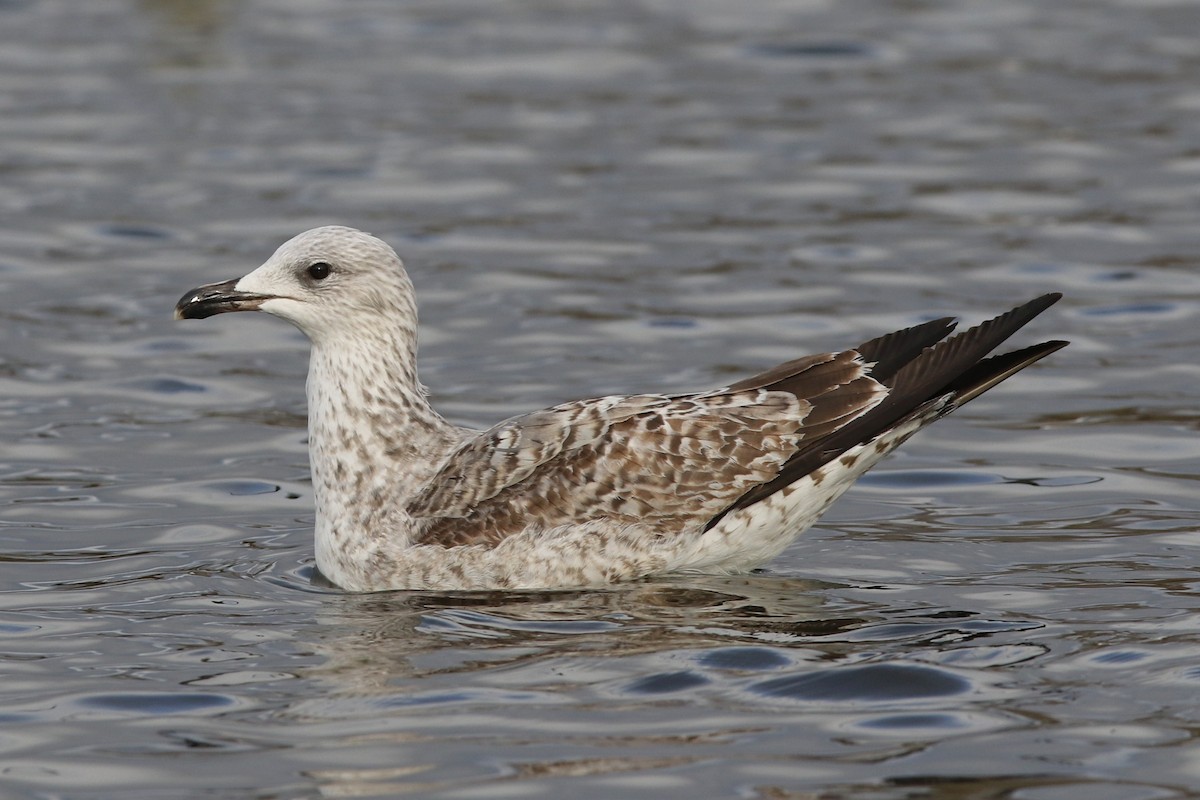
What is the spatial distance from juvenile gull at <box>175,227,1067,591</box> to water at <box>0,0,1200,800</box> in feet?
0.67

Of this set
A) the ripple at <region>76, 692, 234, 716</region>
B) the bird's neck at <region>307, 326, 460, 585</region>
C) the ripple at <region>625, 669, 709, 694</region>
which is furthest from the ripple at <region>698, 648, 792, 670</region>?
the bird's neck at <region>307, 326, 460, 585</region>

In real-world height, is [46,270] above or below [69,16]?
below

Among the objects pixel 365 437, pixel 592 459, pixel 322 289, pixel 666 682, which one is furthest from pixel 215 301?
pixel 666 682

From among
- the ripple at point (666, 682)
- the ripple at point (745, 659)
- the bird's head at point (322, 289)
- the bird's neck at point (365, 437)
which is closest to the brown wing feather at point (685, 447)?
the bird's neck at point (365, 437)

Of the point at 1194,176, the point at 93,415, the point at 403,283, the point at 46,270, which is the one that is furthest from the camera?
the point at 1194,176

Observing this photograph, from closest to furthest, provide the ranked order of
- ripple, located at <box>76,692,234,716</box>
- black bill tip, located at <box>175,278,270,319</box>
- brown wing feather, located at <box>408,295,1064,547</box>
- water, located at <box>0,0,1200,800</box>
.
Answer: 1. water, located at <box>0,0,1200,800</box>
2. ripple, located at <box>76,692,234,716</box>
3. brown wing feather, located at <box>408,295,1064,547</box>
4. black bill tip, located at <box>175,278,270,319</box>

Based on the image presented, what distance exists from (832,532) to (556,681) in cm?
285

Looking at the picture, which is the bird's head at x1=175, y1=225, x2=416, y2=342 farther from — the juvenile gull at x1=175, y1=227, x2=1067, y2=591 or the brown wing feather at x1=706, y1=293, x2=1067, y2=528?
the brown wing feather at x1=706, y1=293, x2=1067, y2=528

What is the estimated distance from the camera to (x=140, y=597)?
953 centimetres

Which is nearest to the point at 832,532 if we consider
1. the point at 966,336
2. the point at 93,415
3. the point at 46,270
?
the point at 966,336

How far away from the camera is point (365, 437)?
10.0 metres

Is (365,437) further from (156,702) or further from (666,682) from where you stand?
(666,682)

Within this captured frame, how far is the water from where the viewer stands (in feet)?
24.7

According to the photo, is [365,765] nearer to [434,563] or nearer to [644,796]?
[644,796]
